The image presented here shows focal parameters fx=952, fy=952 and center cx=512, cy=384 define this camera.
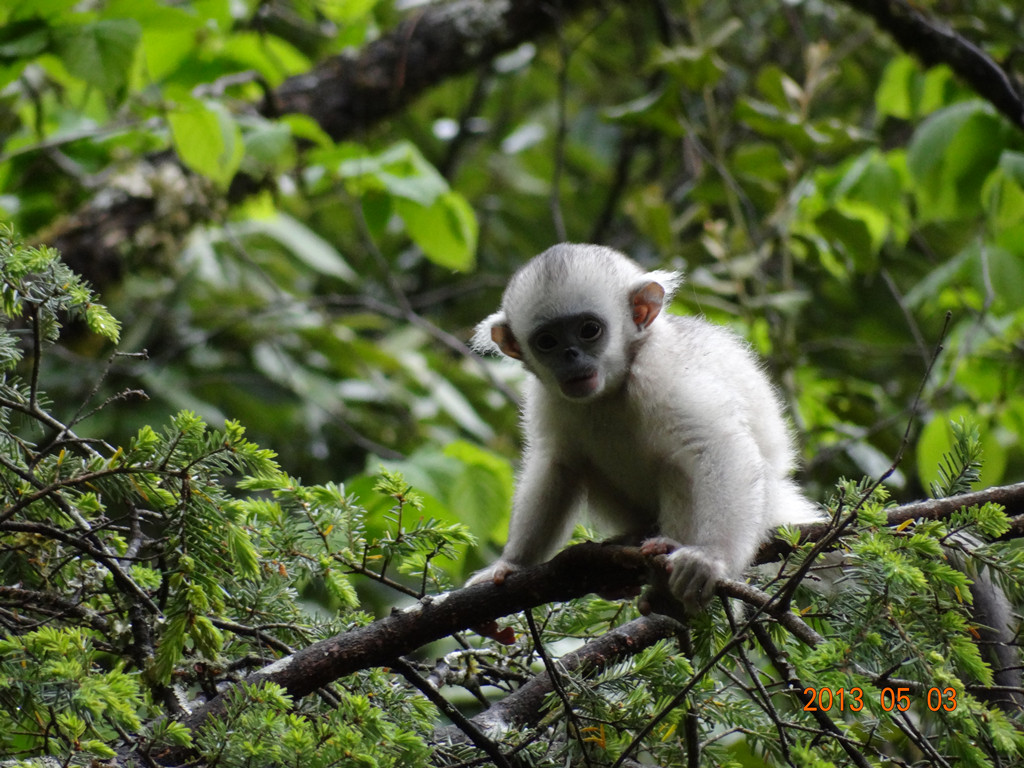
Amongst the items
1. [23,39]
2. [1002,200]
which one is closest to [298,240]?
[23,39]

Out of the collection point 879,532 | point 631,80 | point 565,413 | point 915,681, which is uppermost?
point 879,532

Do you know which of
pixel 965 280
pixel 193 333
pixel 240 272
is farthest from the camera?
pixel 240 272

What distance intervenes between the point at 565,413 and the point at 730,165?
3.44 m

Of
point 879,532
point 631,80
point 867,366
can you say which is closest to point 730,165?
point 867,366

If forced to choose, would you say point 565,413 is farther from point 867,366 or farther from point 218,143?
point 867,366

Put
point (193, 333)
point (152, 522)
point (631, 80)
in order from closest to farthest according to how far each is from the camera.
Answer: point (152, 522) → point (193, 333) → point (631, 80)

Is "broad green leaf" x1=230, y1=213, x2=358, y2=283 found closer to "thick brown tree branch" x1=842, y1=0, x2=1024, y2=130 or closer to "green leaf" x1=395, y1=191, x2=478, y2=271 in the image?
"green leaf" x1=395, y1=191, x2=478, y2=271

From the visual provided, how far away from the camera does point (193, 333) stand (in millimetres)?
6457

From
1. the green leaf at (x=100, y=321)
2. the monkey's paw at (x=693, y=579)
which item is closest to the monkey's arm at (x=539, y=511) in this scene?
the monkey's paw at (x=693, y=579)

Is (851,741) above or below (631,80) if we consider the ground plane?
above

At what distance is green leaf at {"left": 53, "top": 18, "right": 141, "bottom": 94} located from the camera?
12.2ft

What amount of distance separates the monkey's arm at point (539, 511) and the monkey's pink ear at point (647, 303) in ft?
1.91

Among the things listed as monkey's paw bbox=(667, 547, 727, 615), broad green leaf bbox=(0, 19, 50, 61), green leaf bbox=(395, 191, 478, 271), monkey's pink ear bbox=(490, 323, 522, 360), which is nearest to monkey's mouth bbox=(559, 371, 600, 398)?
monkey's pink ear bbox=(490, 323, 522, 360)

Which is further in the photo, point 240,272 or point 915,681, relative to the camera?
point 240,272
